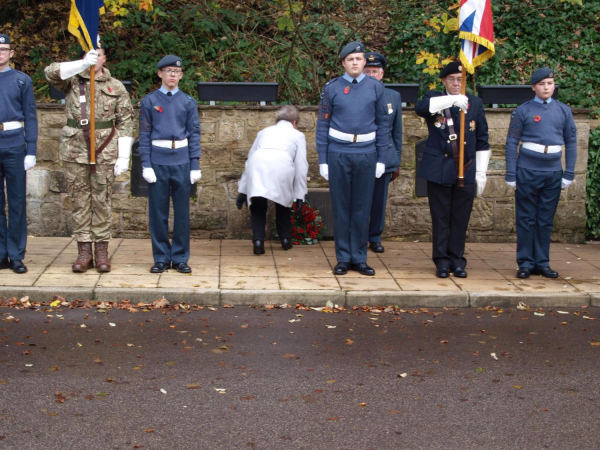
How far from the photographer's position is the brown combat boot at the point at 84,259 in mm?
8055

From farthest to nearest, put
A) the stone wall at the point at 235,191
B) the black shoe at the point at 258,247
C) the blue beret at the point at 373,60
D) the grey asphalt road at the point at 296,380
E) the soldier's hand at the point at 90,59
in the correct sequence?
the stone wall at the point at 235,191
the black shoe at the point at 258,247
the blue beret at the point at 373,60
the soldier's hand at the point at 90,59
the grey asphalt road at the point at 296,380

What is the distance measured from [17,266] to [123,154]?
4.57 ft

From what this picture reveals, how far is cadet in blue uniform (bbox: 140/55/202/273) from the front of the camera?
26.5 feet

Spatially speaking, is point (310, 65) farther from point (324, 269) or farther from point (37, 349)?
point (37, 349)

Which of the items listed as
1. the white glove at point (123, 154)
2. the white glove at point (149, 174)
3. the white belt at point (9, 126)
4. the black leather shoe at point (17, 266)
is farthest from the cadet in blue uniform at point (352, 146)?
the black leather shoe at point (17, 266)

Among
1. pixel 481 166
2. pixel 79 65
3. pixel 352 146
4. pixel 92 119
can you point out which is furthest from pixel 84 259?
pixel 481 166

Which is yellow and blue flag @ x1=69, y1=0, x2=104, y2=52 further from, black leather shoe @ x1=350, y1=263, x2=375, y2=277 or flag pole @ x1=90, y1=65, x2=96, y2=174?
black leather shoe @ x1=350, y1=263, x2=375, y2=277

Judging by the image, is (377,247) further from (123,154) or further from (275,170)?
(123,154)

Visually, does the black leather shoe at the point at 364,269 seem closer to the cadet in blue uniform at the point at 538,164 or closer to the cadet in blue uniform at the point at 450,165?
the cadet in blue uniform at the point at 450,165

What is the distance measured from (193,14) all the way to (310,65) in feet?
6.19

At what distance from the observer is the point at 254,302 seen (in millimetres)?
7402

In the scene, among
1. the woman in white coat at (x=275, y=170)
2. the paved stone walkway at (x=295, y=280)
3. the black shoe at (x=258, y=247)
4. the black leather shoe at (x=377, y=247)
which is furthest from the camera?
the black leather shoe at (x=377, y=247)

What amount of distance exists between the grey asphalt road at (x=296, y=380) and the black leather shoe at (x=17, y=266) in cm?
114

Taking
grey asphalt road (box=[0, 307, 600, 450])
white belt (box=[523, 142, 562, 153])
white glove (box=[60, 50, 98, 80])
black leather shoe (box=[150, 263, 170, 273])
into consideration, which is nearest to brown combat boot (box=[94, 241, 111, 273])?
black leather shoe (box=[150, 263, 170, 273])
